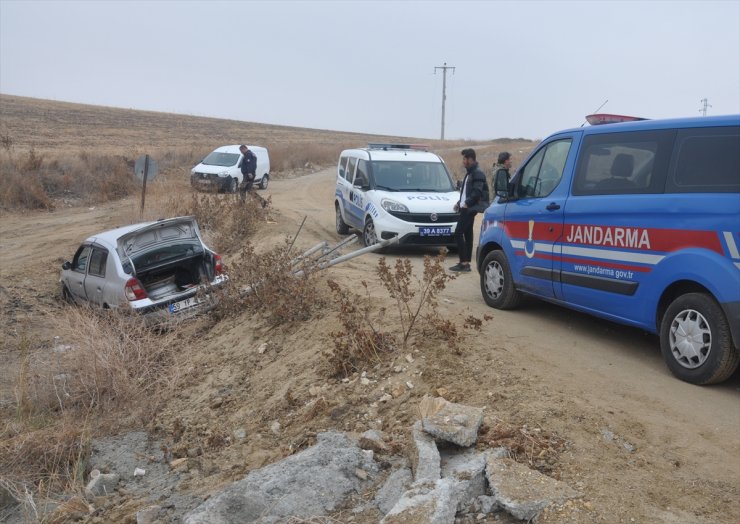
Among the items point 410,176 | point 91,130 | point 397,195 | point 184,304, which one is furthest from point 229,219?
point 91,130

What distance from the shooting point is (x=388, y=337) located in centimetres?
655

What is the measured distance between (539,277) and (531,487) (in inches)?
156

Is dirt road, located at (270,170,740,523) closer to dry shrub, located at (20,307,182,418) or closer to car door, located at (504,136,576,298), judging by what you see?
car door, located at (504,136,576,298)

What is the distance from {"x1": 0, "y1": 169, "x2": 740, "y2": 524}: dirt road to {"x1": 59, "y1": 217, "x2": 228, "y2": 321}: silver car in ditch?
3.24 ft

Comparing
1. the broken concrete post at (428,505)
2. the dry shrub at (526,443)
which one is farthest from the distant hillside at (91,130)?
the broken concrete post at (428,505)

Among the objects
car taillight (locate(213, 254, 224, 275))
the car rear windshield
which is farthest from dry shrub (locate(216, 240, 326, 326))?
the car rear windshield

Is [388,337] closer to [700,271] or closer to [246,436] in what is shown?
[246,436]

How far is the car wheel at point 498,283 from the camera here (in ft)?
26.4

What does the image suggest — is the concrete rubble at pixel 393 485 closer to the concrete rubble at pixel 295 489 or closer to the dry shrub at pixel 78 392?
Result: the concrete rubble at pixel 295 489

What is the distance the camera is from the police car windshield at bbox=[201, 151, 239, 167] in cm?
2633

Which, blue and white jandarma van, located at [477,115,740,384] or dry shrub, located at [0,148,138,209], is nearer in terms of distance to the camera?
blue and white jandarma van, located at [477,115,740,384]

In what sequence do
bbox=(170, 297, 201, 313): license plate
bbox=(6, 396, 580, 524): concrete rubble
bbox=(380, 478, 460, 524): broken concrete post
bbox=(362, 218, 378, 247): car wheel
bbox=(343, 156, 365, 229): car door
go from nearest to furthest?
1. bbox=(380, 478, 460, 524): broken concrete post
2. bbox=(6, 396, 580, 524): concrete rubble
3. bbox=(170, 297, 201, 313): license plate
4. bbox=(362, 218, 378, 247): car wheel
5. bbox=(343, 156, 365, 229): car door

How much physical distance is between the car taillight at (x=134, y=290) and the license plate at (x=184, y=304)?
0.41 metres

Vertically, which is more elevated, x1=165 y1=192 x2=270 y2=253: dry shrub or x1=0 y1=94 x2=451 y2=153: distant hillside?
x1=0 y1=94 x2=451 y2=153: distant hillside
